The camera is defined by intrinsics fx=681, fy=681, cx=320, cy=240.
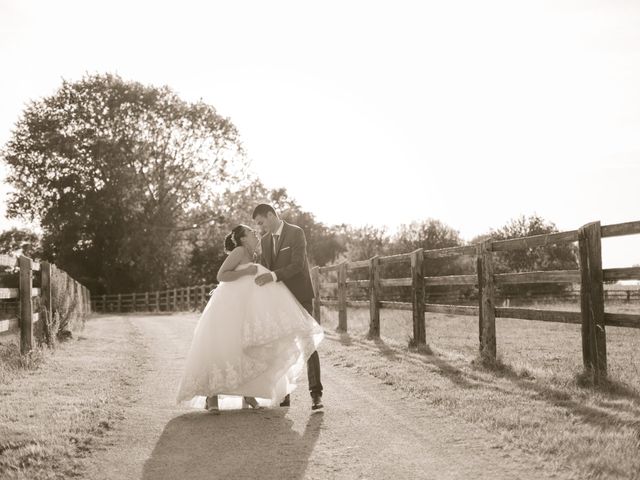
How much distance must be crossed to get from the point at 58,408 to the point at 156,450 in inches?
69.6

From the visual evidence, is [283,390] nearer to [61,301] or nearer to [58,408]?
[58,408]

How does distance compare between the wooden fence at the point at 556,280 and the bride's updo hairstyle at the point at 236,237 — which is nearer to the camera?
the bride's updo hairstyle at the point at 236,237

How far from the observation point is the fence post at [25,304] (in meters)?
9.70

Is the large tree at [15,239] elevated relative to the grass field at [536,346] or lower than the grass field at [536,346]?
elevated

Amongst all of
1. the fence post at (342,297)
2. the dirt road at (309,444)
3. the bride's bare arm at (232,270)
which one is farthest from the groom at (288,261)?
the fence post at (342,297)

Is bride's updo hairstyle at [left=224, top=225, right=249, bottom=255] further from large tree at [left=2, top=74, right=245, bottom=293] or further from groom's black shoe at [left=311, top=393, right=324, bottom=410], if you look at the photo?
large tree at [left=2, top=74, right=245, bottom=293]

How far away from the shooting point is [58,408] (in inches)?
247

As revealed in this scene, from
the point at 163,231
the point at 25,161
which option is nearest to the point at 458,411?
the point at 163,231

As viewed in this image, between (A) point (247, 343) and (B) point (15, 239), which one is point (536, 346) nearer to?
(A) point (247, 343)

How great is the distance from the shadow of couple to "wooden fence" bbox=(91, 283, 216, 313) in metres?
24.0

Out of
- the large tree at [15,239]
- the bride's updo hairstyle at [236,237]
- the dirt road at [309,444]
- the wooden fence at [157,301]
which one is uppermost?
the large tree at [15,239]

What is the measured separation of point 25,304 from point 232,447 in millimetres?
5920

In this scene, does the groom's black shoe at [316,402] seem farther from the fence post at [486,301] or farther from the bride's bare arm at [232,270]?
the fence post at [486,301]

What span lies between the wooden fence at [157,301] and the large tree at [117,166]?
7.05 ft
